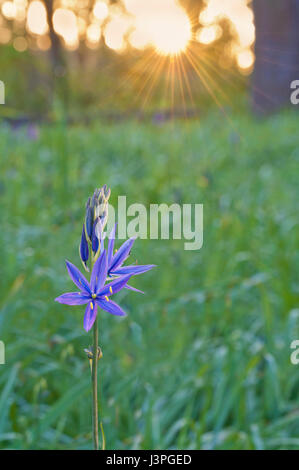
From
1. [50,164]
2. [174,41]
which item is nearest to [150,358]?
→ [50,164]

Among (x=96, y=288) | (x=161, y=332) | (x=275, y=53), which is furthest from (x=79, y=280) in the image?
(x=275, y=53)

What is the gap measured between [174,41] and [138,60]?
16095 mm

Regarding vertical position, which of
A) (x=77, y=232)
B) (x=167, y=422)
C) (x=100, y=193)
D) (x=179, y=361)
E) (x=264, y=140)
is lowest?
(x=167, y=422)

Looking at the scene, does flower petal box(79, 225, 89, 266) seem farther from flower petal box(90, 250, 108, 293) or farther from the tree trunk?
the tree trunk

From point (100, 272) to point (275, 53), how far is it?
11.2 metres

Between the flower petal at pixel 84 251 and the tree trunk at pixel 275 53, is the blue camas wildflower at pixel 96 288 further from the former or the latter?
the tree trunk at pixel 275 53

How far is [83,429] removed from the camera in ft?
4.58

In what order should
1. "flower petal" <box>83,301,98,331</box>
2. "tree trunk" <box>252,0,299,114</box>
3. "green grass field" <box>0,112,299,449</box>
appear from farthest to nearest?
"tree trunk" <box>252,0,299,114</box> → "green grass field" <box>0,112,299,449</box> → "flower petal" <box>83,301,98,331</box>

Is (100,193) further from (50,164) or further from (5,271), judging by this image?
(50,164)

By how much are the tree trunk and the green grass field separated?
25.8 ft

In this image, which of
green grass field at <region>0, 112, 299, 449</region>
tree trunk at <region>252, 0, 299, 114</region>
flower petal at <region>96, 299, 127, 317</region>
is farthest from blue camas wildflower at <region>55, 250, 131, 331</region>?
tree trunk at <region>252, 0, 299, 114</region>

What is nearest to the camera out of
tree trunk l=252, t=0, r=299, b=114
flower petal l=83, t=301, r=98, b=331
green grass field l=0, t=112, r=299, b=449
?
flower petal l=83, t=301, r=98, b=331

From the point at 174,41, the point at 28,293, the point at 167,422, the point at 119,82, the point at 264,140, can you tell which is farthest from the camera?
the point at 119,82

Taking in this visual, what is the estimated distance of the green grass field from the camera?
137 cm
